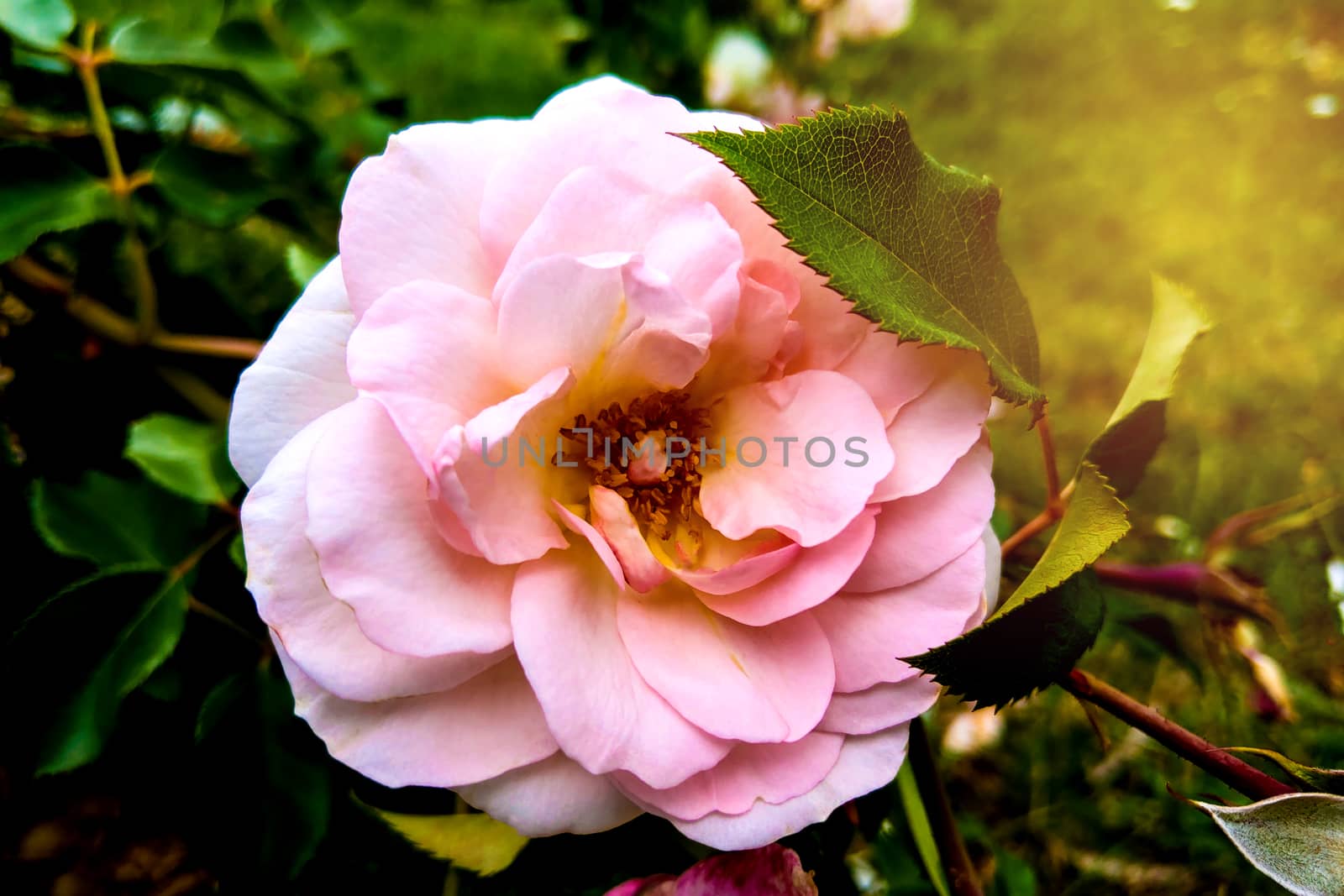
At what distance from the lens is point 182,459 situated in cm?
50

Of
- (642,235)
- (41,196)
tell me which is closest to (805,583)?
(642,235)

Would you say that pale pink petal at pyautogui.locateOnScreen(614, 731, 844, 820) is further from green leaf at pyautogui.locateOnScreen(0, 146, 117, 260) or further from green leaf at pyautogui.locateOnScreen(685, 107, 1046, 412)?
green leaf at pyautogui.locateOnScreen(0, 146, 117, 260)

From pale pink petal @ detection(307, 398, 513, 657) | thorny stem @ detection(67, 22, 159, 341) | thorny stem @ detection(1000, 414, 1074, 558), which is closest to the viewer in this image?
pale pink petal @ detection(307, 398, 513, 657)

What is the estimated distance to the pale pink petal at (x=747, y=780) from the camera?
325 mm

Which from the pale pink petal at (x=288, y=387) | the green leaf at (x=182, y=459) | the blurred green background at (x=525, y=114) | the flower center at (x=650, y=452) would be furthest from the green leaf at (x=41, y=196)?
the flower center at (x=650, y=452)

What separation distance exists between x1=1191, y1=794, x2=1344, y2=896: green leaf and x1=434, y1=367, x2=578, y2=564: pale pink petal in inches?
10.4

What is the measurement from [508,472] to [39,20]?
1.47 feet

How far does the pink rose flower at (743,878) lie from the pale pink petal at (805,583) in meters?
0.09

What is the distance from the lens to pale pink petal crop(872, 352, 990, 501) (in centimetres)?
34

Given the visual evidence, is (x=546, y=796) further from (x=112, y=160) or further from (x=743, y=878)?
(x=112, y=160)

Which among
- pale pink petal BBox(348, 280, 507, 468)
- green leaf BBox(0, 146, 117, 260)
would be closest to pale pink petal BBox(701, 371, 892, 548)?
pale pink petal BBox(348, 280, 507, 468)

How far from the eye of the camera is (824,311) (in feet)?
1.18

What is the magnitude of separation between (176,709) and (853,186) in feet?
1.53

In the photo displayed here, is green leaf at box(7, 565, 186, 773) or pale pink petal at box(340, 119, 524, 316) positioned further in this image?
green leaf at box(7, 565, 186, 773)
